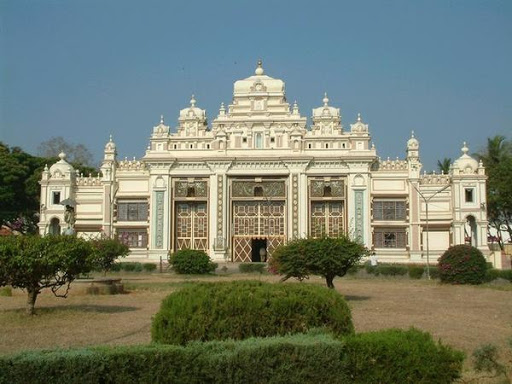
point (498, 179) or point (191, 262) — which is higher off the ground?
point (498, 179)

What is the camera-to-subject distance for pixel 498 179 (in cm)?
5825

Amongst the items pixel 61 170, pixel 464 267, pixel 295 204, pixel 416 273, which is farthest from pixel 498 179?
pixel 61 170

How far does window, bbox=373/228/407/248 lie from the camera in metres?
53.0

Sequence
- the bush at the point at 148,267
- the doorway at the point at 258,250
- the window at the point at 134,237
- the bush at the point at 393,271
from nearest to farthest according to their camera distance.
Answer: the bush at the point at 393,271
the bush at the point at 148,267
the doorway at the point at 258,250
the window at the point at 134,237

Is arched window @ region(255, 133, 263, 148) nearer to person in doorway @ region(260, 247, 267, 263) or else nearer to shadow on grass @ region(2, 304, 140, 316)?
person in doorway @ region(260, 247, 267, 263)

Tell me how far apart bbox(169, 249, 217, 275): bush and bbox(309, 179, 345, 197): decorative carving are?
15332mm

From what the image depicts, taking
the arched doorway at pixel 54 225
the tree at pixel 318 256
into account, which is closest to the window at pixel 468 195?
the tree at pixel 318 256

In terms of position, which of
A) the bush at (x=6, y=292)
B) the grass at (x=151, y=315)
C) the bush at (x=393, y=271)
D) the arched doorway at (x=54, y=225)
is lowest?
the grass at (x=151, y=315)

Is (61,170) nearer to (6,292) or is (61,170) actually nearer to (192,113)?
(192,113)

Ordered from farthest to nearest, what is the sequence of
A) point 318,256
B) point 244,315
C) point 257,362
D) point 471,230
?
1. point 471,230
2. point 318,256
3. point 244,315
4. point 257,362

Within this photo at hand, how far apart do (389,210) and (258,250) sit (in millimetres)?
11171

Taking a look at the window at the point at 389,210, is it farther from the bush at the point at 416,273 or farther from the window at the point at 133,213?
the window at the point at 133,213

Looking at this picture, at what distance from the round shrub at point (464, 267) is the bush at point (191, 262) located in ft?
47.7

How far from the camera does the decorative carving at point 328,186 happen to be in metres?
53.3
